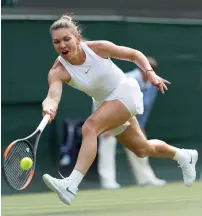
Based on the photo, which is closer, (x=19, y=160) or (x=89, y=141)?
(x=19, y=160)

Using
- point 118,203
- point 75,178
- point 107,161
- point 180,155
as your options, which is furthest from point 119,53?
point 107,161

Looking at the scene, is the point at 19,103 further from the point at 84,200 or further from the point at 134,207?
the point at 134,207

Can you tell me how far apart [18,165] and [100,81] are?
91 centimetres

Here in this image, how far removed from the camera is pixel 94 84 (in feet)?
21.9

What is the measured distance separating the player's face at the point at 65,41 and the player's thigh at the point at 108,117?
1.41 feet

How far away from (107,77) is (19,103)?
352cm

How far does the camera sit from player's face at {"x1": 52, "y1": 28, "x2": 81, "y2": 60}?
6.47 m

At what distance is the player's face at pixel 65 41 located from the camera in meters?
6.47

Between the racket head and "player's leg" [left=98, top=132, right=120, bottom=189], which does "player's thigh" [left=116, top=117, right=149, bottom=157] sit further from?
"player's leg" [left=98, top=132, right=120, bottom=189]

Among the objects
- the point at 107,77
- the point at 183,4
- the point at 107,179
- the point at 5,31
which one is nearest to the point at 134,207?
the point at 107,77

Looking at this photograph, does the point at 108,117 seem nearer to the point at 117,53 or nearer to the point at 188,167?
the point at 117,53

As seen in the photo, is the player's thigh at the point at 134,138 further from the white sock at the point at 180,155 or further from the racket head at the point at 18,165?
the racket head at the point at 18,165

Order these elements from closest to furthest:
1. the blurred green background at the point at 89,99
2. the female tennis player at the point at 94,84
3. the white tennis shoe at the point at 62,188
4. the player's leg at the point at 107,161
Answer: the white tennis shoe at the point at 62,188 < the female tennis player at the point at 94,84 < the player's leg at the point at 107,161 < the blurred green background at the point at 89,99

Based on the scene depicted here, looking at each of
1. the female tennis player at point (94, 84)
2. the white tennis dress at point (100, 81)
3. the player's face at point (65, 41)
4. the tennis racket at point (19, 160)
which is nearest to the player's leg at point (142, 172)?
the female tennis player at point (94, 84)
